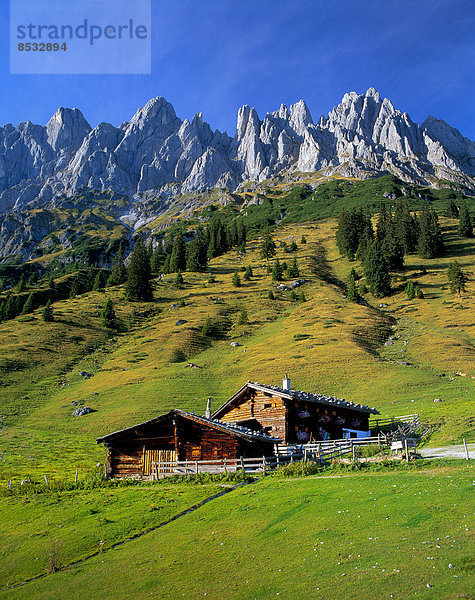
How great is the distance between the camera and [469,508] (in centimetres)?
1409

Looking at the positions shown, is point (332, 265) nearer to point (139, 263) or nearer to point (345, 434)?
point (139, 263)

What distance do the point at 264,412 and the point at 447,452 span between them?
16074 millimetres

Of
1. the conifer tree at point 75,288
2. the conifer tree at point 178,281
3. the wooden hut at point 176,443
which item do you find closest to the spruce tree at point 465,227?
the conifer tree at point 178,281

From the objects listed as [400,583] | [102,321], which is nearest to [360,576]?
[400,583]

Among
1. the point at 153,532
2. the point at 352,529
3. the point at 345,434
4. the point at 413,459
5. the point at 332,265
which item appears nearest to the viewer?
the point at 352,529

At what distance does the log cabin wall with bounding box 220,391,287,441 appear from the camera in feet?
123

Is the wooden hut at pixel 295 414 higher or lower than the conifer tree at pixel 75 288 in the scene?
lower

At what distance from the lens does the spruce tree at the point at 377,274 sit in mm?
112312

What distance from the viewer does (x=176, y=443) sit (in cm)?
3216

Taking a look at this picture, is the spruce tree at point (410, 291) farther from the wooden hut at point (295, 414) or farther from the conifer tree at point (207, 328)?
the wooden hut at point (295, 414)

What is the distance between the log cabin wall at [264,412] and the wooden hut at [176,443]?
3220 mm

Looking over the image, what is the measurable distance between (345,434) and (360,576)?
31909 mm

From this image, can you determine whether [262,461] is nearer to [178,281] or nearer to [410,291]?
[410,291]

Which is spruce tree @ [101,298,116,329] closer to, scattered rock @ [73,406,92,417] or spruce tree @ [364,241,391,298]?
scattered rock @ [73,406,92,417]
